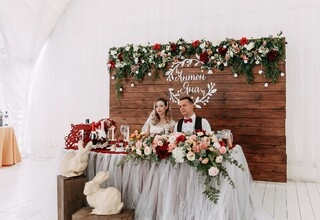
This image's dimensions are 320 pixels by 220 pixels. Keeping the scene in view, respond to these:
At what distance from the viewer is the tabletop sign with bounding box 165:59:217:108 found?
503 centimetres

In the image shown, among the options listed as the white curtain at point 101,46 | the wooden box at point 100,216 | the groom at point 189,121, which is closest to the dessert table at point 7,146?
the white curtain at point 101,46

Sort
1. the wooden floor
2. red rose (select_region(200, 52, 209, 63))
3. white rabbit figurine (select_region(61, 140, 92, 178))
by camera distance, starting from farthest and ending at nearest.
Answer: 1. red rose (select_region(200, 52, 209, 63))
2. the wooden floor
3. white rabbit figurine (select_region(61, 140, 92, 178))

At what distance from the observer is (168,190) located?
283 cm

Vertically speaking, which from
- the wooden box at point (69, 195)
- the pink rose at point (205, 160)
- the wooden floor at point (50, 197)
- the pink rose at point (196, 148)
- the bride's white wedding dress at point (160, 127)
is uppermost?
the bride's white wedding dress at point (160, 127)

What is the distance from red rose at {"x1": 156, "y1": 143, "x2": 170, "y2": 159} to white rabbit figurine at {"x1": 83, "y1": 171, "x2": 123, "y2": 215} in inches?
20.3

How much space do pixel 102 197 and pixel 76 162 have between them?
439 millimetres

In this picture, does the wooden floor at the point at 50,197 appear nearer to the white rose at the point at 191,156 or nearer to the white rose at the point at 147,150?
the white rose at the point at 147,150

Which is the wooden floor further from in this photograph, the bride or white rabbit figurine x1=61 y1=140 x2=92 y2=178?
the bride

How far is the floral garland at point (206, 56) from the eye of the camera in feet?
15.1

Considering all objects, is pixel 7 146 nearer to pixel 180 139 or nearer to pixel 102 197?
pixel 102 197

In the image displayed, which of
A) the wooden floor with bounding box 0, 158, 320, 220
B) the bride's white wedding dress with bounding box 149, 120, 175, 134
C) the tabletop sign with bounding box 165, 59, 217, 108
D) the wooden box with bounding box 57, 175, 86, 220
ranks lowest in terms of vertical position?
the wooden floor with bounding box 0, 158, 320, 220

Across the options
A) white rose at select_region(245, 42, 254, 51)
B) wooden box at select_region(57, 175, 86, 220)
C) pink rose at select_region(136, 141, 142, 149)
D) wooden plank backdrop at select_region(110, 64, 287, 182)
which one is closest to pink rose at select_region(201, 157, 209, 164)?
pink rose at select_region(136, 141, 142, 149)

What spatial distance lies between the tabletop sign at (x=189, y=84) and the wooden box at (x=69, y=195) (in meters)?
2.59

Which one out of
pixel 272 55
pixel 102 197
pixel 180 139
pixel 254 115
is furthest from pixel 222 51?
pixel 102 197
